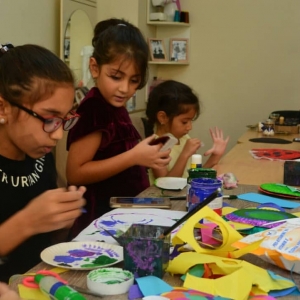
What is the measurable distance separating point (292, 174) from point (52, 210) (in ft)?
3.37

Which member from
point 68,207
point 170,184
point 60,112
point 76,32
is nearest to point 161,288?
point 68,207

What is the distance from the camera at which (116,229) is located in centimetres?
118

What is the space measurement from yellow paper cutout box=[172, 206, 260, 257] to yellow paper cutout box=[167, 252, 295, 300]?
0.03m

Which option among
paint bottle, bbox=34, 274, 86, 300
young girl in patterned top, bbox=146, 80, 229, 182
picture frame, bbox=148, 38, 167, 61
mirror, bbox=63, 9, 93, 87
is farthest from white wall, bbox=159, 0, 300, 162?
paint bottle, bbox=34, 274, 86, 300

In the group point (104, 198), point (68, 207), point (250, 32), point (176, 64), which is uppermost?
point (250, 32)

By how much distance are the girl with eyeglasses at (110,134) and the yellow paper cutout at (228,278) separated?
730 mm

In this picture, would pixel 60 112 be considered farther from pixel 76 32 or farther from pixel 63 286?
pixel 76 32

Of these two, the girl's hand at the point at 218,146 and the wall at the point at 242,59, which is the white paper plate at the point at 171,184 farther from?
the wall at the point at 242,59

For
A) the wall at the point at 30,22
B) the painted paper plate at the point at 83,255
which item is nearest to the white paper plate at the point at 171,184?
the painted paper plate at the point at 83,255

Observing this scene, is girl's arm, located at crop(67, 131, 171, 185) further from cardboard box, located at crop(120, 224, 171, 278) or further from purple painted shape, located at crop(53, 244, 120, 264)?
cardboard box, located at crop(120, 224, 171, 278)

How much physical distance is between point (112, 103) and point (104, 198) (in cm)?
36

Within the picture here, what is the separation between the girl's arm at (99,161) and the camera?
1637 millimetres

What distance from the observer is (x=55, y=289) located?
30.7 inches

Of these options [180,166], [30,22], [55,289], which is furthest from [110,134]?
[30,22]
